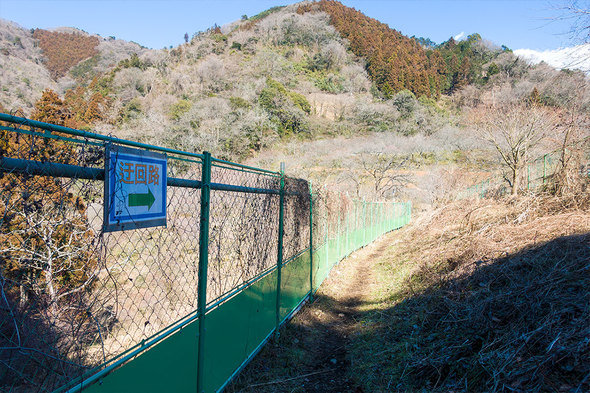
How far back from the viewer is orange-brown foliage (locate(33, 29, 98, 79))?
235ft

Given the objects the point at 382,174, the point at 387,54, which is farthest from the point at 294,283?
the point at 387,54

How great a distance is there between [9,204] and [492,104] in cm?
2166

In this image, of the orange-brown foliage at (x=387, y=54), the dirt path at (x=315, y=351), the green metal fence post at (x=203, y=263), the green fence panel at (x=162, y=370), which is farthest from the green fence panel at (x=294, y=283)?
the orange-brown foliage at (x=387, y=54)

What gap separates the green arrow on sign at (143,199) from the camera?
6.94 feet

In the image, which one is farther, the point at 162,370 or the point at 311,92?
the point at 311,92

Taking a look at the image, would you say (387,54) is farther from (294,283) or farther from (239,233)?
(239,233)

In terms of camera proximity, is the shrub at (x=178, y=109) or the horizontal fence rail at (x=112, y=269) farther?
the shrub at (x=178, y=109)

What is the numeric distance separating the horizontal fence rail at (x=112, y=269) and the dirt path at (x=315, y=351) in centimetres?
33

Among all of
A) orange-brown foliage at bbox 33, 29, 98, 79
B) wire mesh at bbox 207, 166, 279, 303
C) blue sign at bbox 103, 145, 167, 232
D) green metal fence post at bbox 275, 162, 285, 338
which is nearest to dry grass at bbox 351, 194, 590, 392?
green metal fence post at bbox 275, 162, 285, 338

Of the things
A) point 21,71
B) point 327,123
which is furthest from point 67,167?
point 21,71

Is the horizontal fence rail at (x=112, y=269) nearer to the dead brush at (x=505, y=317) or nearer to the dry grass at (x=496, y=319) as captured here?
the dry grass at (x=496, y=319)

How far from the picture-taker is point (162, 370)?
2439mm

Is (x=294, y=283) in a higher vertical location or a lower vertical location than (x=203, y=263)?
lower

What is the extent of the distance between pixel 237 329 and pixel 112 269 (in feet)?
6.57
